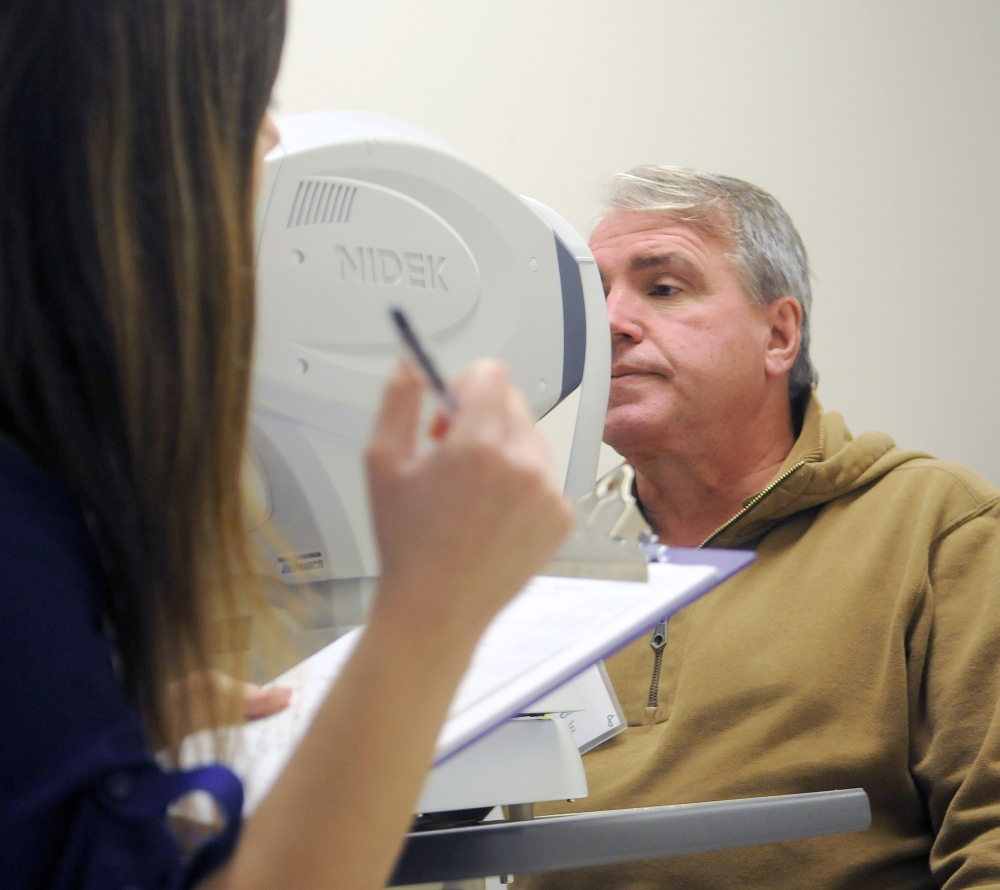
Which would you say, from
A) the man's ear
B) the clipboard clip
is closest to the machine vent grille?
the clipboard clip

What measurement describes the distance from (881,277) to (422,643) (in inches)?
69.7

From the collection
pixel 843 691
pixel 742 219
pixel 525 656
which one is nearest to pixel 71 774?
pixel 525 656

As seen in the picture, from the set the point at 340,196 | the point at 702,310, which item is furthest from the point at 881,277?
the point at 340,196

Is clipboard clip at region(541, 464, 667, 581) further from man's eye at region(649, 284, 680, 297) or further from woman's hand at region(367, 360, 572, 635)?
man's eye at region(649, 284, 680, 297)

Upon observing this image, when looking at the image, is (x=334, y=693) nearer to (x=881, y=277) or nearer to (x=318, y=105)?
(x=318, y=105)

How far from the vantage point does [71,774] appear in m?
0.36

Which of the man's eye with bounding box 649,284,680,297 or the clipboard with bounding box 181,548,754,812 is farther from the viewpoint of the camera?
the man's eye with bounding box 649,284,680,297

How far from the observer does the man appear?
1.04m

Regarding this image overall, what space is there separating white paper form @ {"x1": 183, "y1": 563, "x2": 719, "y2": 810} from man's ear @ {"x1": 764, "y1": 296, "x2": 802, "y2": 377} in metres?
0.94

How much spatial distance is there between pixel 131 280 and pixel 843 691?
2.99 feet

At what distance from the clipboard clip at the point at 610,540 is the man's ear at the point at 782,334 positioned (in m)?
0.92

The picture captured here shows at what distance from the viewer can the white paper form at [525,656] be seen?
0.44 meters

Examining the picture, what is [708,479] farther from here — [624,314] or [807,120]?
[807,120]

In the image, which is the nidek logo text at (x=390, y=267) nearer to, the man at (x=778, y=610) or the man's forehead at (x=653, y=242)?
the man at (x=778, y=610)
